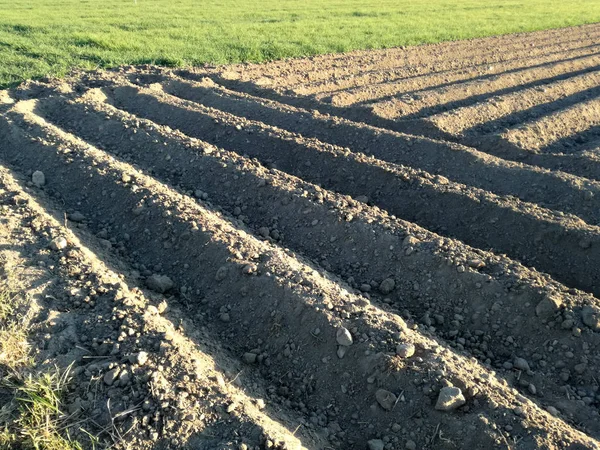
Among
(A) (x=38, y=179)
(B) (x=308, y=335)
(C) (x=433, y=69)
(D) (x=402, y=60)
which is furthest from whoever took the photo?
(D) (x=402, y=60)

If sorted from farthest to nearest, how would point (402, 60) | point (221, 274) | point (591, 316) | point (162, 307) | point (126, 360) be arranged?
point (402, 60), point (221, 274), point (162, 307), point (591, 316), point (126, 360)

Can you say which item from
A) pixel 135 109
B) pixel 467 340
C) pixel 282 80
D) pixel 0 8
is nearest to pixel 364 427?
pixel 467 340

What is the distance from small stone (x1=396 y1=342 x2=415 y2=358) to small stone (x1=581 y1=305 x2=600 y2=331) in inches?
58.9

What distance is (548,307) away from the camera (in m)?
4.15

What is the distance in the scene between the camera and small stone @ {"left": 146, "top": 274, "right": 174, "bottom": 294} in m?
4.56

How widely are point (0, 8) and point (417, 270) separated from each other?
74.3 ft

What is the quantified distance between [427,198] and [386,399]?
311 cm

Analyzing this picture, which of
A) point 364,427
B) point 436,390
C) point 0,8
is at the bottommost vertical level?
point 0,8

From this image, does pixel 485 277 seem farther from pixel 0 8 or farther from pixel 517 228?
pixel 0 8

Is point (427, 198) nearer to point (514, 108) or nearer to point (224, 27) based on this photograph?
point (514, 108)

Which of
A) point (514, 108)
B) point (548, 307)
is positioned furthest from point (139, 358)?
point (514, 108)

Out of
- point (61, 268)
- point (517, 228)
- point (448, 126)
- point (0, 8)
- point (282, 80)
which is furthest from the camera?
point (0, 8)

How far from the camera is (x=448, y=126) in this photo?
28.9 feet

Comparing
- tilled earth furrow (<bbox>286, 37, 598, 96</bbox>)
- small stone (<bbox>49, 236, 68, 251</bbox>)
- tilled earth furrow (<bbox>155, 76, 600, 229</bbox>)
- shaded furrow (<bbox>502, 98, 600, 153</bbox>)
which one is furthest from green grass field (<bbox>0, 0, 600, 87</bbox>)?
small stone (<bbox>49, 236, 68, 251</bbox>)
